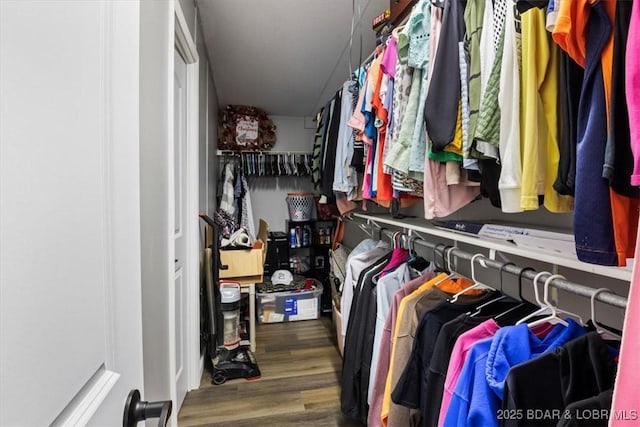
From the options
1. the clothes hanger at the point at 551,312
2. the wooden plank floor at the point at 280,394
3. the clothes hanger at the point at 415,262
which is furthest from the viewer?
the wooden plank floor at the point at 280,394

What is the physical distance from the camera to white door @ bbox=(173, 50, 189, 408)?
1678 mm

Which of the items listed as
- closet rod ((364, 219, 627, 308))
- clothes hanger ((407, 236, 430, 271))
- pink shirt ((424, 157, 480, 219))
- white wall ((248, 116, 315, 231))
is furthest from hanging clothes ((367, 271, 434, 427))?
white wall ((248, 116, 315, 231))

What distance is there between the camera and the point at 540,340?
78cm

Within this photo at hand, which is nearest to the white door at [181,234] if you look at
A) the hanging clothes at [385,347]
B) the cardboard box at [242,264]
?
the cardboard box at [242,264]

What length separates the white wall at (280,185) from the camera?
4.00 meters

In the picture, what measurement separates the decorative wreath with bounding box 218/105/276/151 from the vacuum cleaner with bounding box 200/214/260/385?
5.22 ft

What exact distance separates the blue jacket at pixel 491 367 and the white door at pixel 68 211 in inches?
29.6

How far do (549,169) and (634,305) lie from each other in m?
0.39

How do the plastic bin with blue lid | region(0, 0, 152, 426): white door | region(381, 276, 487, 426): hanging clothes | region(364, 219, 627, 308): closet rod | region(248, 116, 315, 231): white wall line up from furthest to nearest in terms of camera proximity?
region(248, 116, 315, 231): white wall
the plastic bin with blue lid
region(381, 276, 487, 426): hanging clothes
region(364, 219, 627, 308): closet rod
region(0, 0, 152, 426): white door

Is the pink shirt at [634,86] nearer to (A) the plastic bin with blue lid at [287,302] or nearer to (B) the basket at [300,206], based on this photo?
(A) the plastic bin with blue lid at [287,302]

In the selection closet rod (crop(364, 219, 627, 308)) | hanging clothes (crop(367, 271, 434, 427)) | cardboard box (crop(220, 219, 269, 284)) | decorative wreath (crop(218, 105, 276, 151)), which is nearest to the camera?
closet rod (crop(364, 219, 627, 308))

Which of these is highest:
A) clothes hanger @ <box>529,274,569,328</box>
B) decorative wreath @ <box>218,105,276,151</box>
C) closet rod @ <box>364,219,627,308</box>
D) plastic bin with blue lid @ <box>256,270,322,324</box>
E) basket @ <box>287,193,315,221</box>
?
decorative wreath @ <box>218,105,276,151</box>

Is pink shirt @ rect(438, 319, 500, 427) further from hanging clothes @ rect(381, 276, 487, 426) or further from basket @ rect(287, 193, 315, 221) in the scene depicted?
basket @ rect(287, 193, 315, 221)

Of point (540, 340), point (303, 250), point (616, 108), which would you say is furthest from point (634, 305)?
point (303, 250)
